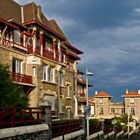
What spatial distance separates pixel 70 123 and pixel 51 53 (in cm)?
1474

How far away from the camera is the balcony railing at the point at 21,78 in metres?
33.3

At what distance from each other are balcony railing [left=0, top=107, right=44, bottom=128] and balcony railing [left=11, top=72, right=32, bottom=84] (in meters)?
11.2

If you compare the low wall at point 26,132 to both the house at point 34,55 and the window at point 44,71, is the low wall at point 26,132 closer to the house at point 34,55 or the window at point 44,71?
the house at point 34,55

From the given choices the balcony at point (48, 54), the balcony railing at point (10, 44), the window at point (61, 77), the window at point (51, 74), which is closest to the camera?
the balcony railing at point (10, 44)

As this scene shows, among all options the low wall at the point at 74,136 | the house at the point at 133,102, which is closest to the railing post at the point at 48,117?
the low wall at the point at 74,136

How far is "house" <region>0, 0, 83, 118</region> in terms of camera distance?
34.2m

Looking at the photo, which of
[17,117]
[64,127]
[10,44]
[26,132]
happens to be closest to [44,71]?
[10,44]

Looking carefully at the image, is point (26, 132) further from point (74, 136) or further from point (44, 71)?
point (44, 71)

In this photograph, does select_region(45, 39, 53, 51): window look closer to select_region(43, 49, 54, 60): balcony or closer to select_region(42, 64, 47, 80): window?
select_region(43, 49, 54, 60): balcony

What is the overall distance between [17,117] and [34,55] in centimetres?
1734

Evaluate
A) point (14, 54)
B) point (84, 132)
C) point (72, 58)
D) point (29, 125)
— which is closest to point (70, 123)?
point (84, 132)

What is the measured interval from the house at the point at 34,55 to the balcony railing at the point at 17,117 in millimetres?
11002

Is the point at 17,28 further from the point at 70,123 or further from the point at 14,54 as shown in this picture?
the point at 70,123

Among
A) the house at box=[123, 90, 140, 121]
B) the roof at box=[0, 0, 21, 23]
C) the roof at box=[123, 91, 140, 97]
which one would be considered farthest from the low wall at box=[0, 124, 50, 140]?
the roof at box=[123, 91, 140, 97]
